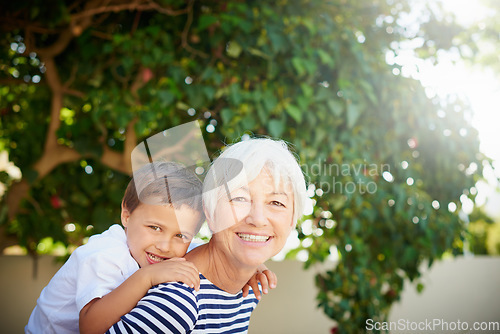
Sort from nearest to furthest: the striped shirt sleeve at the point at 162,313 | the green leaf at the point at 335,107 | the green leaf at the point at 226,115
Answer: the striped shirt sleeve at the point at 162,313 → the green leaf at the point at 226,115 → the green leaf at the point at 335,107

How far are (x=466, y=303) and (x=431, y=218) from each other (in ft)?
8.21

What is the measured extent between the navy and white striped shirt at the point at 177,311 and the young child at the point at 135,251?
32 millimetres

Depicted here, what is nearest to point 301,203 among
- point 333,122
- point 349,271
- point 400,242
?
point 333,122

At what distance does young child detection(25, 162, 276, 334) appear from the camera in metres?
0.96

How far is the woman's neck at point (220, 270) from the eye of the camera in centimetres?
110

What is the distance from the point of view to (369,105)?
2527 mm

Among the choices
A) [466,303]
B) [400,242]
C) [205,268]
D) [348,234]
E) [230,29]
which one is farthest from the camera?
[466,303]

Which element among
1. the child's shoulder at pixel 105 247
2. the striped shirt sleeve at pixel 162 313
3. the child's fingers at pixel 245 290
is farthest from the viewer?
the child's fingers at pixel 245 290

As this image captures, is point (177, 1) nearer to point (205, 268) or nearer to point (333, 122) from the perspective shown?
point (333, 122)

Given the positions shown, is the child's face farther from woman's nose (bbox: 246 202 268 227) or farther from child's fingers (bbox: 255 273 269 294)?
child's fingers (bbox: 255 273 269 294)

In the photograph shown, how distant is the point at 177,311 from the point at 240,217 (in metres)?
0.26

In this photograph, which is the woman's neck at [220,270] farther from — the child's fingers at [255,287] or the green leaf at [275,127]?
the green leaf at [275,127]

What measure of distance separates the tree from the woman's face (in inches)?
44.1

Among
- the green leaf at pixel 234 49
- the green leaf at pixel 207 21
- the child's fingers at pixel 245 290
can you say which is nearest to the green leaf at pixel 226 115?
the green leaf at pixel 234 49
